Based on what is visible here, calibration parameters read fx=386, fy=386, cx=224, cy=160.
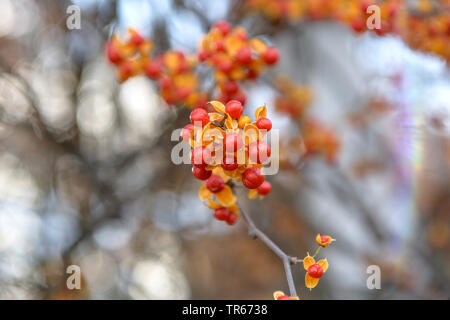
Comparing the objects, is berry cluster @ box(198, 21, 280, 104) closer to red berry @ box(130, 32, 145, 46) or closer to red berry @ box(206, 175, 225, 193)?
red berry @ box(130, 32, 145, 46)

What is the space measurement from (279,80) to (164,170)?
196cm

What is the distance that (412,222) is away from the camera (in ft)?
18.5

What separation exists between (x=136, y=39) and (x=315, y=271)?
1752 mm

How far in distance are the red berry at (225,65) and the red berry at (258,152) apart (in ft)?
3.33

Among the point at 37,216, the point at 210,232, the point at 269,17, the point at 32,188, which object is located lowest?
the point at 210,232

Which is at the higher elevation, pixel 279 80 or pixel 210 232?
pixel 279 80

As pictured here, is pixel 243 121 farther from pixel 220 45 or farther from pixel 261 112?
pixel 220 45

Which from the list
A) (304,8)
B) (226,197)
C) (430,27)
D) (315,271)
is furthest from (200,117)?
(304,8)

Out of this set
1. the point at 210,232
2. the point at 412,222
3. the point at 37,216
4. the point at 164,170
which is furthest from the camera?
the point at 412,222

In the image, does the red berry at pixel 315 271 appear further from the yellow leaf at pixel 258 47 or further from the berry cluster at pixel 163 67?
the berry cluster at pixel 163 67

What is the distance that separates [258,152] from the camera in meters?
1.03

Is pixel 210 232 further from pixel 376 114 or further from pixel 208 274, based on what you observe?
pixel 376 114
